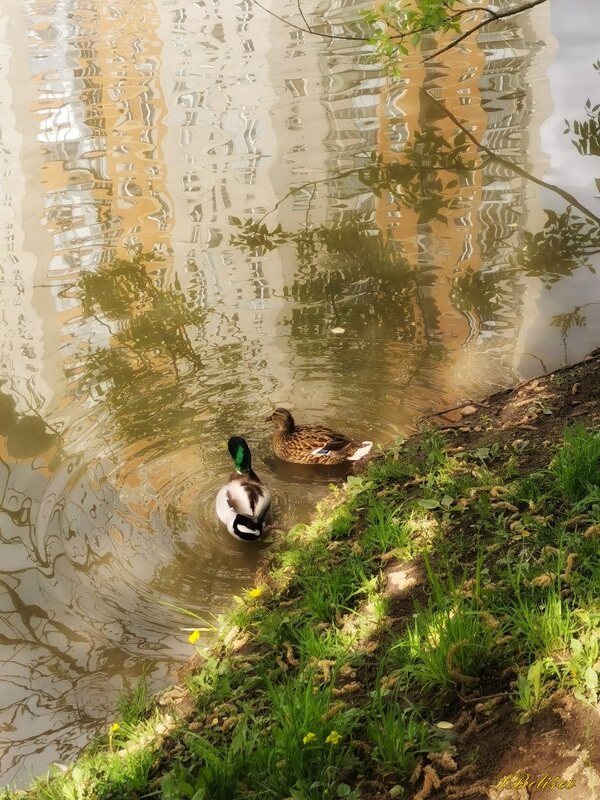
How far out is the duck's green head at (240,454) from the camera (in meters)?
6.49

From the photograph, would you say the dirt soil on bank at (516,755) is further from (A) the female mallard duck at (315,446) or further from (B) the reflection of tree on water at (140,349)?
(B) the reflection of tree on water at (140,349)

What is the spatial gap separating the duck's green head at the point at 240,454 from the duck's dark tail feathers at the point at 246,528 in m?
0.60

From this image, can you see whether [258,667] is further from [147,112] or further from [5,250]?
[147,112]

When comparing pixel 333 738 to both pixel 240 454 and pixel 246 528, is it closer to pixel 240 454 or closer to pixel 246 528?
pixel 246 528

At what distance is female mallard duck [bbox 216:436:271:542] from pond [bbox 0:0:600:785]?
16 cm

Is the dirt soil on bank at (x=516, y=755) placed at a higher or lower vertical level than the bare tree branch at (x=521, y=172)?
lower

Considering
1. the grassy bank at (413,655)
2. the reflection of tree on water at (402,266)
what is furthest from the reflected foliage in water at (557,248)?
→ the grassy bank at (413,655)

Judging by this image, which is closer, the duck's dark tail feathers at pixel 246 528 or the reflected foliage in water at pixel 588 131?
the duck's dark tail feathers at pixel 246 528

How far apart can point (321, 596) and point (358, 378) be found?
315 cm

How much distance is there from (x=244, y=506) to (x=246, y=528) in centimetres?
16

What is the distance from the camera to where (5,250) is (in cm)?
1031

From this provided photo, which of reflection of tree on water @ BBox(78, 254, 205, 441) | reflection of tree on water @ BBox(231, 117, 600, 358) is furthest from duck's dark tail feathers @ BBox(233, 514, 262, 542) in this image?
reflection of tree on water @ BBox(231, 117, 600, 358)

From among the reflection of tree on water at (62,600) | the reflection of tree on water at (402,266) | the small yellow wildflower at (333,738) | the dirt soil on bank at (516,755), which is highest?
the reflection of tree on water at (402,266)

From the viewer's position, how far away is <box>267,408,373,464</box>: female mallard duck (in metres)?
6.64
